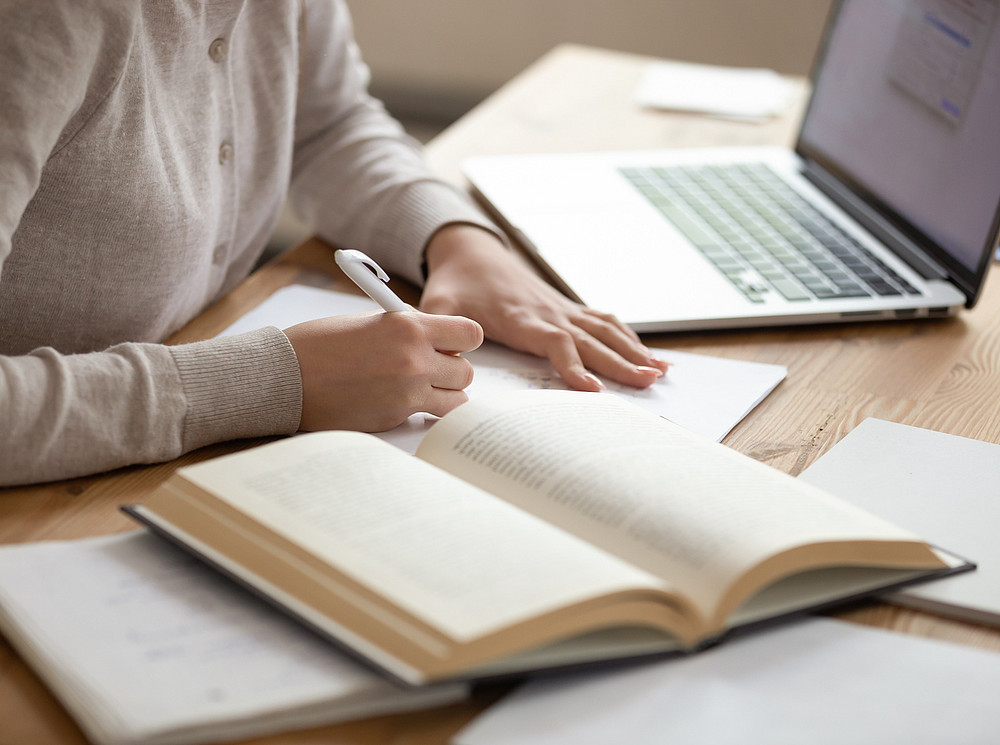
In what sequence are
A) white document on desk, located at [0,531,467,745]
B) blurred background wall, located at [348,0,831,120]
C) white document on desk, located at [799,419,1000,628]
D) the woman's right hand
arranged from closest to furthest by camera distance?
white document on desk, located at [0,531,467,745]
white document on desk, located at [799,419,1000,628]
the woman's right hand
blurred background wall, located at [348,0,831,120]

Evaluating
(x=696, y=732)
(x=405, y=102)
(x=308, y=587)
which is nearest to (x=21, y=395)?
(x=308, y=587)

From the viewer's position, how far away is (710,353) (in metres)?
0.80

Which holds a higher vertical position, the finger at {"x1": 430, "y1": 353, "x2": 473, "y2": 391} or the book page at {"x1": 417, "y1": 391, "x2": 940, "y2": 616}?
the book page at {"x1": 417, "y1": 391, "x2": 940, "y2": 616}

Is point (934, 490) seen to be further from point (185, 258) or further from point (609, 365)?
point (185, 258)

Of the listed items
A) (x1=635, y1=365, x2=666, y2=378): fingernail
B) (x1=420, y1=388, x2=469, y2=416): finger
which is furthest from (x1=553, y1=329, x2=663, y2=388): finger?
(x1=420, y1=388, x2=469, y2=416): finger

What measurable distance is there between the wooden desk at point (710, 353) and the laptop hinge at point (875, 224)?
6cm

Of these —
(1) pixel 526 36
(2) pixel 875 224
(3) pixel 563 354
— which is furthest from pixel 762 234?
(1) pixel 526 36

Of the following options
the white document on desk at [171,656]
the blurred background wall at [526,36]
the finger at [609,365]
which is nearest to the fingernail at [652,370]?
the finger at [609,365]

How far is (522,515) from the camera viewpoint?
0.48 m

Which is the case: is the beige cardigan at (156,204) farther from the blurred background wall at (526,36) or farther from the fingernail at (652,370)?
the blurred background wall at (526,36)

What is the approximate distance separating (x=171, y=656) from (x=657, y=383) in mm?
425

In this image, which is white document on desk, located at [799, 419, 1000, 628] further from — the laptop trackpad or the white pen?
the white pen

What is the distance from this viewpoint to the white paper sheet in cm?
142

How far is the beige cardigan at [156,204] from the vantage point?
0.57 metres
